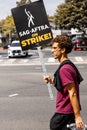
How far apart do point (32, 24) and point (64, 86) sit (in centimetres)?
239

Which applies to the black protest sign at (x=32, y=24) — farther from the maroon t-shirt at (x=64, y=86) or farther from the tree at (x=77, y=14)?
the tree at (x=77, y=14)

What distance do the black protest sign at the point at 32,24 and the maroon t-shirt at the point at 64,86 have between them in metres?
2.14

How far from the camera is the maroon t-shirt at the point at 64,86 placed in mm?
5699

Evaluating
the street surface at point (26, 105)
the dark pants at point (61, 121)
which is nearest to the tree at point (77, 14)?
the street surface at point (26, 105)

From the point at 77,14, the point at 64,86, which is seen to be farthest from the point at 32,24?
the point at 77,14

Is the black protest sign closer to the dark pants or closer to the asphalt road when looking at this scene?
the dark pants

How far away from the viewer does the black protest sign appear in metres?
7.74

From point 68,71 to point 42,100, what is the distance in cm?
834

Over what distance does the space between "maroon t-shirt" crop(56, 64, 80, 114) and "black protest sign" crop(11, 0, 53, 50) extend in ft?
7.03

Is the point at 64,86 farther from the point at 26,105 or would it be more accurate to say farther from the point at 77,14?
the point at 77,14

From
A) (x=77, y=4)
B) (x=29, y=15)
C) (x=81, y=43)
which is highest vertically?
(x=29, y=15)

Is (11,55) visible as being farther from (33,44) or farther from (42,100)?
(33,44)

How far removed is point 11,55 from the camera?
41.2 m

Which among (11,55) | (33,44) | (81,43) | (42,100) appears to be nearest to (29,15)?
(33,44)
